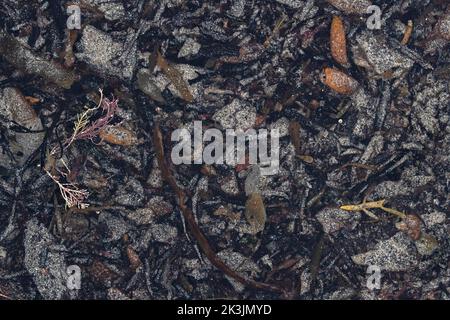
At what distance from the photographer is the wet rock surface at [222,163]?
9.68 feet

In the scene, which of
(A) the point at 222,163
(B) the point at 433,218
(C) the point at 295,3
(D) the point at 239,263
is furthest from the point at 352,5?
(D) the point at 239,263

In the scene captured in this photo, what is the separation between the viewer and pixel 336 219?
2.97m

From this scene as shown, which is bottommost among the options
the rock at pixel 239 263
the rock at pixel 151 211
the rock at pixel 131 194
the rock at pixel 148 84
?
the rock at pixel 239 263

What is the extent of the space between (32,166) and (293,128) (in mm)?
1691

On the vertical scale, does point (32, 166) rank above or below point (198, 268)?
above

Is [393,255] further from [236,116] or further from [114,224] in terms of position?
[114,224]

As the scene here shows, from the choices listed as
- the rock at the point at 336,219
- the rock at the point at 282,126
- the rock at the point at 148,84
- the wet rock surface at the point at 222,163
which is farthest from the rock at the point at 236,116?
the rock at the point at 336,219

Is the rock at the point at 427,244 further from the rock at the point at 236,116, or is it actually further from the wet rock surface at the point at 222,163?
the rock at the point at 236,116

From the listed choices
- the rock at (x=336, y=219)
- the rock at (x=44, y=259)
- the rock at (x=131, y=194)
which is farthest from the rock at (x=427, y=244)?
the rock at (x=44, y=259)

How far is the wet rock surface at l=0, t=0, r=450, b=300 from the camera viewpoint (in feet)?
9.68

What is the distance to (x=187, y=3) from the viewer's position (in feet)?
9.75

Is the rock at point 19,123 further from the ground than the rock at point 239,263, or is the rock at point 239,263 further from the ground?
the rock at point 19,123
